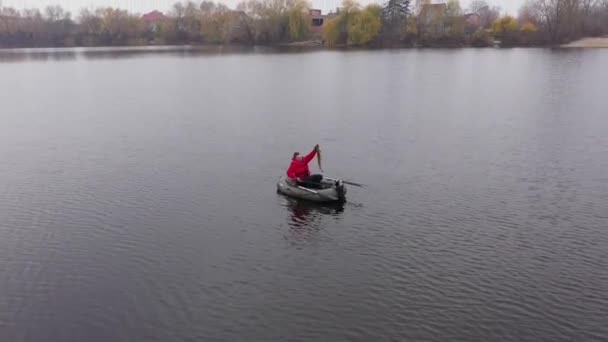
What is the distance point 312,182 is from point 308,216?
206cm

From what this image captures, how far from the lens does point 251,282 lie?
59.3 feet

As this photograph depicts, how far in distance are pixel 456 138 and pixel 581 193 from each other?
11.6 metres

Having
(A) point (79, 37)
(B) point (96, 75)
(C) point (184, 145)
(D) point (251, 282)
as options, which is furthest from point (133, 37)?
(D) point (251, 282)

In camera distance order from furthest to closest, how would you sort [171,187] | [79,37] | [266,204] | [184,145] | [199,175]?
1. [79,37]
2. [184,145]
3. [199,175]
4. [171,187]
5. [266,204]

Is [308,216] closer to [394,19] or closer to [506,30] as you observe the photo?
[506,30]

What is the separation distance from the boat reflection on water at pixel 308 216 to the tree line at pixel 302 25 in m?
107

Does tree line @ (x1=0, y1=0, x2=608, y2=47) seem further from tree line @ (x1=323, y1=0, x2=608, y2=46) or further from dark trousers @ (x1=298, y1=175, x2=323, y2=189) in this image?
dark trousers @ (x1=298, y1=175, x2=323, y2=189)

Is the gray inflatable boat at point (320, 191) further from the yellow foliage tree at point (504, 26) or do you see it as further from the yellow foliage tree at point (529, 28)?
the yellow foliage tree at point (529, 28)

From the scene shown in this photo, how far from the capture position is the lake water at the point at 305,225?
16125mm

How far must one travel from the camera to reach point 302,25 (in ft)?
442

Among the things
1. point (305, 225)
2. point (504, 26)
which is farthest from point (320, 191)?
point (504, 26)

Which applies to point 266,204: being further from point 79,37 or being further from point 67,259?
point 79,37

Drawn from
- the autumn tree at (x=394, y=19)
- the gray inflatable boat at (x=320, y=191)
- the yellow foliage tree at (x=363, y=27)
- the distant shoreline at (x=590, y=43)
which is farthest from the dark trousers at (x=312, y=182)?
the autumn tree at (x=394, y=19)

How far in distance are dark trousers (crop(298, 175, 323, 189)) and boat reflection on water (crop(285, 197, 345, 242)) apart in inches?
31.1
